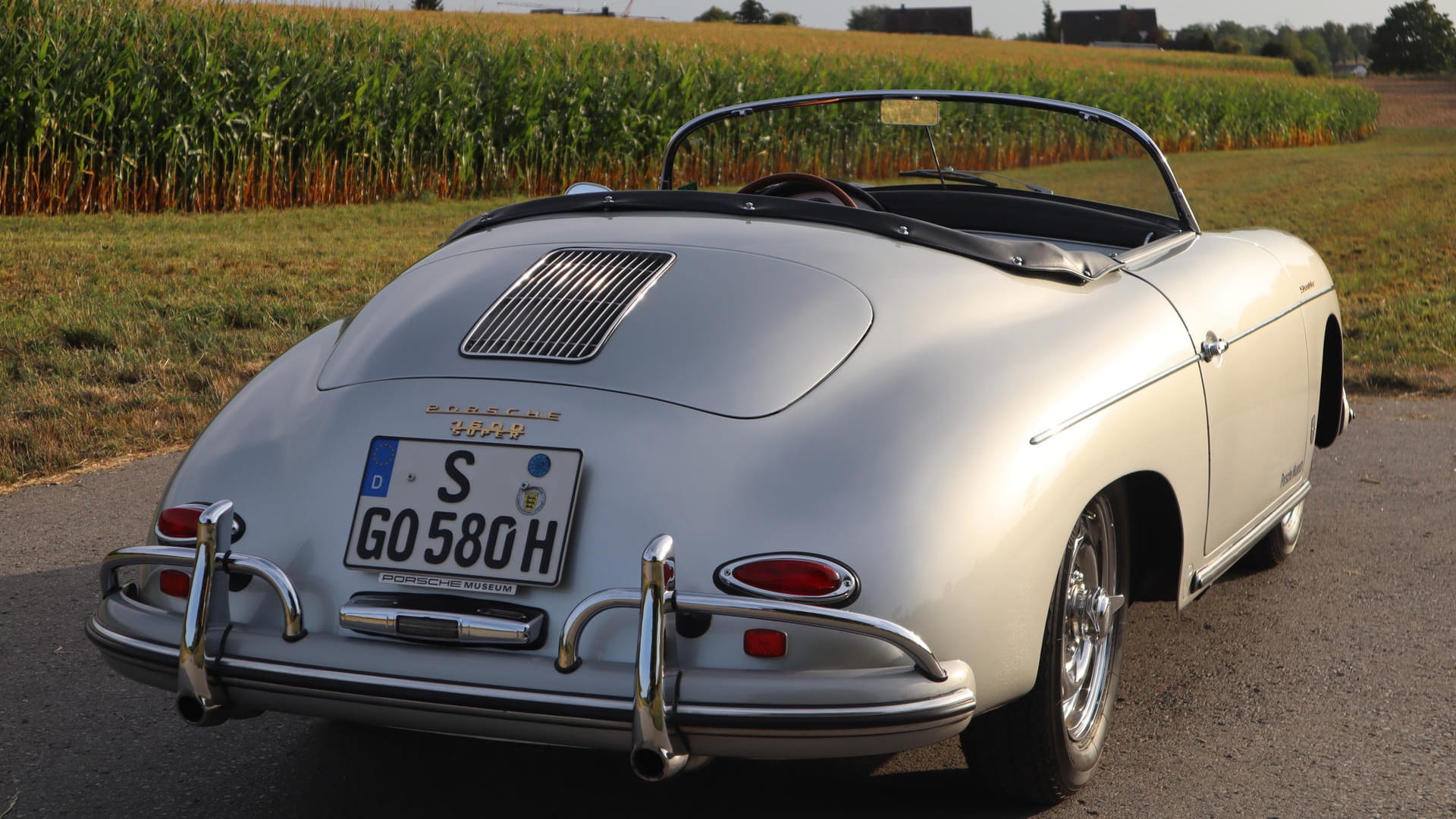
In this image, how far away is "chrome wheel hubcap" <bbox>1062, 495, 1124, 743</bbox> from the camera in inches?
110

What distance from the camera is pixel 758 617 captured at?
2098 mm

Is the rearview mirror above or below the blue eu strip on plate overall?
above

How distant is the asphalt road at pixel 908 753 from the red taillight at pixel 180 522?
1.91 ft

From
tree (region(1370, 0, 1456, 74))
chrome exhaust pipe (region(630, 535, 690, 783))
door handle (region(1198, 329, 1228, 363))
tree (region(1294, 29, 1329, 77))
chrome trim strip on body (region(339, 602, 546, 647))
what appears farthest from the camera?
tree (region(1370, 0, 1456, 74))

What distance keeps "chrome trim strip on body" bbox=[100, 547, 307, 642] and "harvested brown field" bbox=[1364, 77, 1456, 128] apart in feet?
150

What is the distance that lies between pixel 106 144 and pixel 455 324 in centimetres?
1171

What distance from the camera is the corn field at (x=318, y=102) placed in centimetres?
1254

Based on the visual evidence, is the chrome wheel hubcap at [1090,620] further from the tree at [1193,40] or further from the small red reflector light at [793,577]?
the tree at [1193,40]

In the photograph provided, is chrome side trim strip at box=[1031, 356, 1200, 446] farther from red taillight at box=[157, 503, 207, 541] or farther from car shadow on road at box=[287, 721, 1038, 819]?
red taillight at box=[157, 503, 207, 541]

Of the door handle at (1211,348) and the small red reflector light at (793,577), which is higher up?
the door handle at (1211,348)

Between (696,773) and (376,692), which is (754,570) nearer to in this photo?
(376,692)

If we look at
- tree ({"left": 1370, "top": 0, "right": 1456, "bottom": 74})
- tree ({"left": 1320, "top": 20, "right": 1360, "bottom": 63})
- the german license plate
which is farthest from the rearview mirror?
tree ({"left": 1320, "top": 20, "right": 1360, "bottom": 63})

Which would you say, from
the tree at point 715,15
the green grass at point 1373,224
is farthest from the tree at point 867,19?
the green grass at point 1373,224

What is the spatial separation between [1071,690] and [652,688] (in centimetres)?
112
